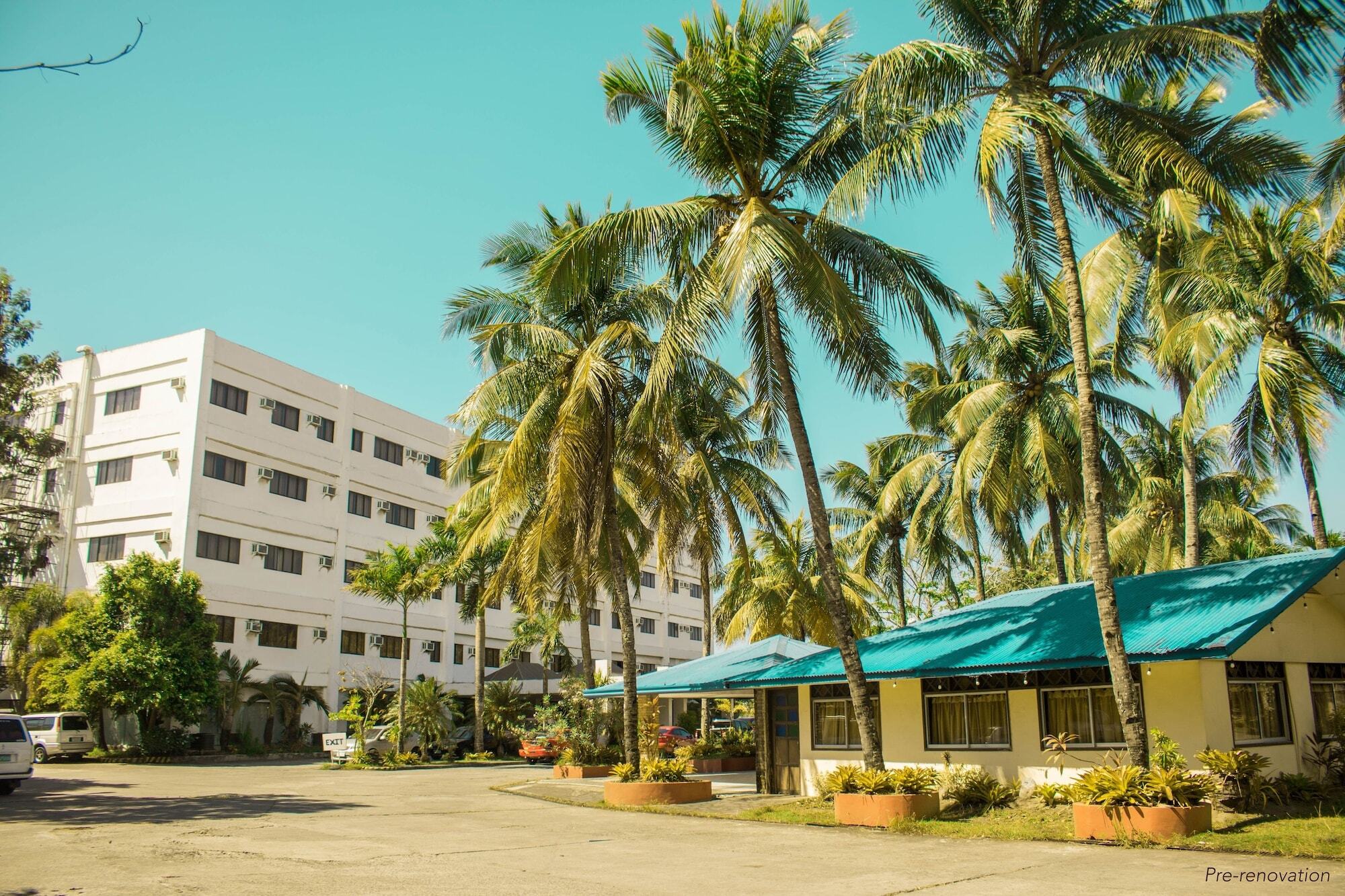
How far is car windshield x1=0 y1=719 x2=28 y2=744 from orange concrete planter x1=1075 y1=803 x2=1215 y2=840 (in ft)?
61.8

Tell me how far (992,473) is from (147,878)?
64.0 ft

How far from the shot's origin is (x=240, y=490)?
126ft

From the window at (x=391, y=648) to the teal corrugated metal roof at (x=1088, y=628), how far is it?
28676mm

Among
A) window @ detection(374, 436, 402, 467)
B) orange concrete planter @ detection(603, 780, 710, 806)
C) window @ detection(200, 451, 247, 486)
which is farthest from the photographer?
window @ detection(374, 436, 402, 467)

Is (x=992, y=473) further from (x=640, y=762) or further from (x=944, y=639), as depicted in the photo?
(x=640, y=762)

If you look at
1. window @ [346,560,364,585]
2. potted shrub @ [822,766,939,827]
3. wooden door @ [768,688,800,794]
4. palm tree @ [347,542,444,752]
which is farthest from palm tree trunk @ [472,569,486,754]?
potted shrub @ [822,766,939,827]

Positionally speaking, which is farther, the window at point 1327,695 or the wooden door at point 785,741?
the wooden door at point 785,741

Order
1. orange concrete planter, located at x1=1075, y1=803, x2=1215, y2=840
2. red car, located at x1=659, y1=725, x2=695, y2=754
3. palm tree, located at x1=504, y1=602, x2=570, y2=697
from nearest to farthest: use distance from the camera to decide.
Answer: orange concrete planter, located at x1=1075, y1=803, x2=1215, y2=840 → red car, located at x1=659, y1=725, x2=695, y2=754 → palm tree, located at x1=504, y1=602, x2=570, y2=697

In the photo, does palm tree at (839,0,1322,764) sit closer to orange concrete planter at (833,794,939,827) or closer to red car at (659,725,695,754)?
orange concrete planter at (833,794,939,827)

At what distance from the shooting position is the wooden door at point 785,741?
67.8ft

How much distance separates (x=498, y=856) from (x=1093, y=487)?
30.6 feet

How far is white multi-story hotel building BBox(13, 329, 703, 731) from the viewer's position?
3688cm

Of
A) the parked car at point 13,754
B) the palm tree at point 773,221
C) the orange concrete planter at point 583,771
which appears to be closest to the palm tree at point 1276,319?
the palm tree at point 773,221

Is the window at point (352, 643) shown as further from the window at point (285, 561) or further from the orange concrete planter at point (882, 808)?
the orange concrete planter at point (882, 808)
